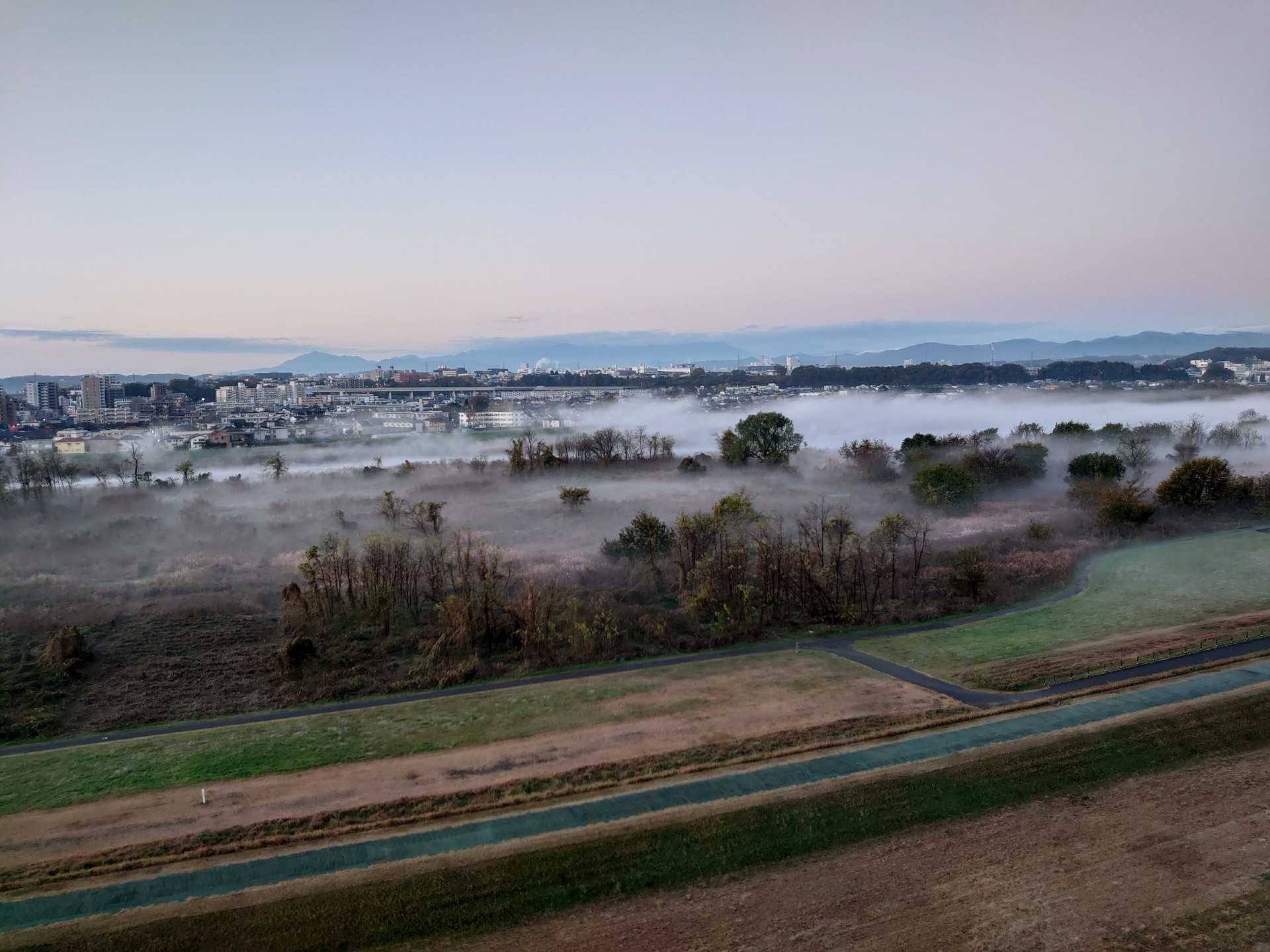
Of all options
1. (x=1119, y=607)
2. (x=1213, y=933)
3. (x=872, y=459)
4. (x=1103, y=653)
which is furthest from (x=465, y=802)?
(x=872, y=459)

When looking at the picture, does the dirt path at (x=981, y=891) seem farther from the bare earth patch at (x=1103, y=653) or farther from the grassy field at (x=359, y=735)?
the grassy field at (x=359, y=735)

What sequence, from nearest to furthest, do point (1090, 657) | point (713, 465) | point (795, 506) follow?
point (1090, 657) < point (795, 506) < point (713, 465)

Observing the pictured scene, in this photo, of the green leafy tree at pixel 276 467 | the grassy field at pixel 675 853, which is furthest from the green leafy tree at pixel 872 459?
the green leafy tree at pixel 276 467

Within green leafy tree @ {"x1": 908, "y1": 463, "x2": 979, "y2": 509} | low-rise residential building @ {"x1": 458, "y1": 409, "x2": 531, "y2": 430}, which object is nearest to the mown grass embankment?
green leafy tree @ {"x1": 908, "y1": 463, "x2": 979, "y2": 509}

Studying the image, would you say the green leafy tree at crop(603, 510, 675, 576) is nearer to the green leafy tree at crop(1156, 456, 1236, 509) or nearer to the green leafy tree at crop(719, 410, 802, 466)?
the green leafy tree at crop(1156, 456, 1236, 509)

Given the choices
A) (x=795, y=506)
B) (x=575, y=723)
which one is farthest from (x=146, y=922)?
(x=795, y=506)

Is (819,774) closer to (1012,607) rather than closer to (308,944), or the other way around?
(308,944)
